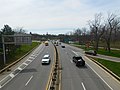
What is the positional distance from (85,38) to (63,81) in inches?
4339

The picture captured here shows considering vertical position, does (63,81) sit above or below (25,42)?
below

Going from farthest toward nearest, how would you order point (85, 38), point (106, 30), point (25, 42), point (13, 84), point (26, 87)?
point (85, 38) < point (106, 30) < point (25, 42) < point (13, 84) < point (26, 87)

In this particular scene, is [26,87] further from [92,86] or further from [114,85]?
[114,85]

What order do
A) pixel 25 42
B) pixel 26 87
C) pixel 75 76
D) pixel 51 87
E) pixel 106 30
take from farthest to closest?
1. pixel 106 30
2. pixel 25 42
3. pixel 75 76
4. pixel 26 87
5. pixel 51 87

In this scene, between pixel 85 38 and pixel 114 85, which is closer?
pixel 114 85

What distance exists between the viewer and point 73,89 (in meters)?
25.1

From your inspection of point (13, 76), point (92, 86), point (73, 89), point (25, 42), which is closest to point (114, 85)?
point (92, 86)

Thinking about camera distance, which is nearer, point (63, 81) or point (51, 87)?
point (51, 87)

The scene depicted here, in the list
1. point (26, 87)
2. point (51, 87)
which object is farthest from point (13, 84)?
point (51, 87)

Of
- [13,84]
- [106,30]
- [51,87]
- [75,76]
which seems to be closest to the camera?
[51,87]

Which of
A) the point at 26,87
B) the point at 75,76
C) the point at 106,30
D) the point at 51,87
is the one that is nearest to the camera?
the point at 51,87

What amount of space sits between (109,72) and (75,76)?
17.2 feet

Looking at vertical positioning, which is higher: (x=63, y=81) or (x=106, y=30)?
(x=106, y=30)

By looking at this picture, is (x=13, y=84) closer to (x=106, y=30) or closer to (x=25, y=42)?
(x=25, y=42)
